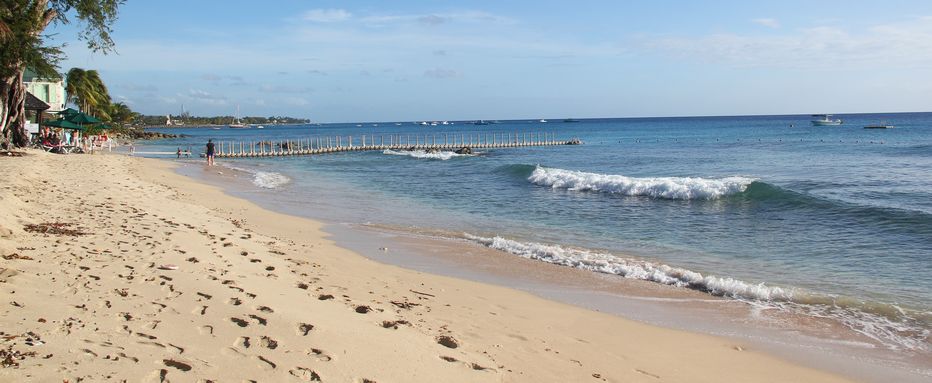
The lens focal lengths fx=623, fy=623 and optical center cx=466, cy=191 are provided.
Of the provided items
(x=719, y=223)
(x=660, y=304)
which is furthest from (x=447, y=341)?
(x=719, y=223)

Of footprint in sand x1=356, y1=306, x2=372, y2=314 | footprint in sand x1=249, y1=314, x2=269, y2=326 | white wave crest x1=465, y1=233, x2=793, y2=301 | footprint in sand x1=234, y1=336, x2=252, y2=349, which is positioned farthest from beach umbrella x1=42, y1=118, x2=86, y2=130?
footprint in sand x1=234, y1=336, x2=252, y2=349

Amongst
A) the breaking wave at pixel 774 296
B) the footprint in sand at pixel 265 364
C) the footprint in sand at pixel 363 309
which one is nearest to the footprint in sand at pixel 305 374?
the footprint in sand at pixel 265 364

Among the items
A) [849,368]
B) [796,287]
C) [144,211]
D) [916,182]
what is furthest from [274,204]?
[916,182]

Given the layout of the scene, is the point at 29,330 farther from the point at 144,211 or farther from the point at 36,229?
the point at 144,211

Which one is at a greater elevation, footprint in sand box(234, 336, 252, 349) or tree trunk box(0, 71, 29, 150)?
tree trunk box(0, 71, 29, 150)

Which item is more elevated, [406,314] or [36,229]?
[36,229]

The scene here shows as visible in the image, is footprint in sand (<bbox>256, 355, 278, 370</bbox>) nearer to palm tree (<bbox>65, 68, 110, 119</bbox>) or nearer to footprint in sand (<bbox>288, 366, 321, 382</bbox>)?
footprint in sand (<bbox>288, 366, 321, 382</bbox>)

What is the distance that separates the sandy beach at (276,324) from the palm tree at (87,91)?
55761 millimetres

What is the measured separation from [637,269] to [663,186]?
1196 centimetres

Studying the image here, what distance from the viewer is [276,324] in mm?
5379

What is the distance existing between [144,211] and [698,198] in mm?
15977

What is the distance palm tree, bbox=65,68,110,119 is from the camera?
187 feet

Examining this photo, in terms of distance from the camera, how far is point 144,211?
12.2m

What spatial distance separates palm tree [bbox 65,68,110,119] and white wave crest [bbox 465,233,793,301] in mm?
56084
